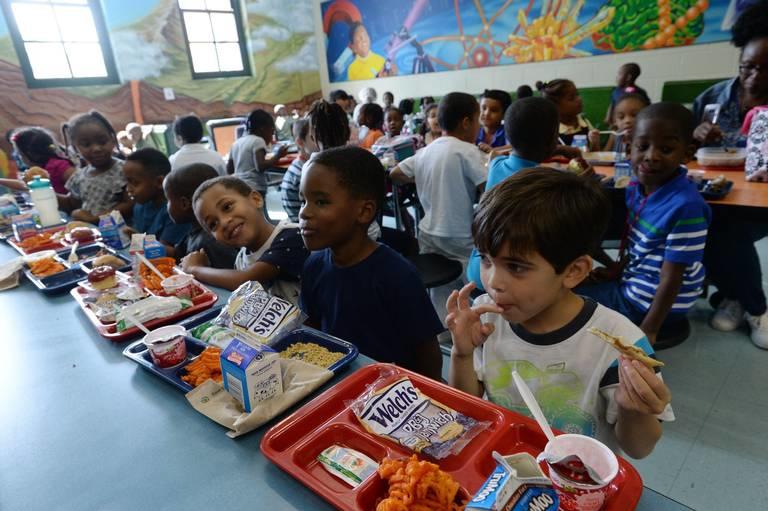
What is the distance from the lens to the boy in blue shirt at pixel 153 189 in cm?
230

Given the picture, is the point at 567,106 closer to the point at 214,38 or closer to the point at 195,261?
the point at 195,261

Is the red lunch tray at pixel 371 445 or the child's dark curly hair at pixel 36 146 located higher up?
the child's dark curly hair at pixel 36 146

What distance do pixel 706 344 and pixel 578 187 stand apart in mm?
2047

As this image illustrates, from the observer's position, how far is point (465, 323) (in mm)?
917

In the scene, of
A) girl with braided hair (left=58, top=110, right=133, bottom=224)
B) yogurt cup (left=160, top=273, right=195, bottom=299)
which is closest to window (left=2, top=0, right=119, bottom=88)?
girl with braided hair (left=58, top=110, right=133, bottom=224)

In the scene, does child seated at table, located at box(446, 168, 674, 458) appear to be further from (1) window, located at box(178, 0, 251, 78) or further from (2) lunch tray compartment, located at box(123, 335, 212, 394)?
(1) window, located at box(178, 0, 251, 78)

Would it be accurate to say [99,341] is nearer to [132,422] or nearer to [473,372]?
[132,422]

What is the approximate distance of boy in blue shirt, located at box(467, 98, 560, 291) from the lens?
79.0 inches

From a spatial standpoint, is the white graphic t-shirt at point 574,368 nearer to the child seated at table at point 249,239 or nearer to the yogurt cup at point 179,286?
the child seated at table at point 249,239

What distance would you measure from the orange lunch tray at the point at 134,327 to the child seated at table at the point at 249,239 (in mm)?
103

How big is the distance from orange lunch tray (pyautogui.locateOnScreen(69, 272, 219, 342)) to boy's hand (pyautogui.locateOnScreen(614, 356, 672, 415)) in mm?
1178

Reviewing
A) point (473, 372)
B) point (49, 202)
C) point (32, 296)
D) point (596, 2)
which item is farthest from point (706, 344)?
point (596, 2)

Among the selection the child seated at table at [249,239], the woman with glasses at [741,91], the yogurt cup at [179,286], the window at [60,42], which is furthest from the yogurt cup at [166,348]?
the window at [60,42]

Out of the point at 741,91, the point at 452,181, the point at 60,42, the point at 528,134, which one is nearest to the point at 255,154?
the point at 452,181
